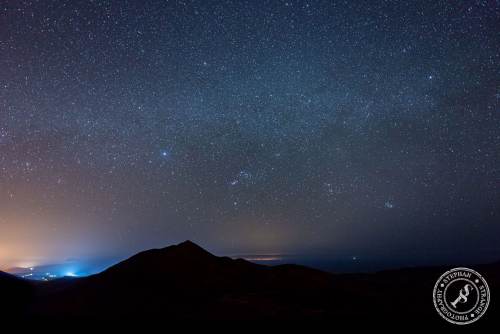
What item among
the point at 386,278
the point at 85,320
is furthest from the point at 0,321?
the point at 386,278

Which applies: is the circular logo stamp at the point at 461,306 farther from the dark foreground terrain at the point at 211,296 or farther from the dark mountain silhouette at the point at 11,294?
the dark mountain silhouette at the point at 11,294

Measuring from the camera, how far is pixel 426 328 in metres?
17.3

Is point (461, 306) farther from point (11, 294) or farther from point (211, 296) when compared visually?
point (11, 294)

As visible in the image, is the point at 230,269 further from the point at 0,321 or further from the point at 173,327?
the point at 0,321

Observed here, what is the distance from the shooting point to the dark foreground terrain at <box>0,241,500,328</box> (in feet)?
67.3

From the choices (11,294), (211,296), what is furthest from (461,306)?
(11,294)

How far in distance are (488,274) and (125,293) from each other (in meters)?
41.6

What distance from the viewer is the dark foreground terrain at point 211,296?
2050 centimetres

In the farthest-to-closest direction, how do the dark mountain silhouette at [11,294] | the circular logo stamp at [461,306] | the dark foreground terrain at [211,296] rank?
the dark foreground terrain at [211,296]
the circular logo stamp at [461,306]
the dark mountain silhouette at [11,294]

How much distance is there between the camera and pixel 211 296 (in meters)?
29.0

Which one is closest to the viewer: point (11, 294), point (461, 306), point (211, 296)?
point (11, 294)

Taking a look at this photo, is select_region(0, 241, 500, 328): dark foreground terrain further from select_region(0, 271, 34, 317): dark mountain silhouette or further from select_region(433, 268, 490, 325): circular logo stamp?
select_region(433, 268, 490, 325): circular logo stamp

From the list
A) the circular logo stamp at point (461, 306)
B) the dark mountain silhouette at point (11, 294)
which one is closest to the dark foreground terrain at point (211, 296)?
the dark mountain silhouette at point (11, 294)

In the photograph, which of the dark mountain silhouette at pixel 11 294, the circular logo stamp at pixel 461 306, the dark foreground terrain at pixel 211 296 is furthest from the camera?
the dark foreground terrain at pixel 211 296
